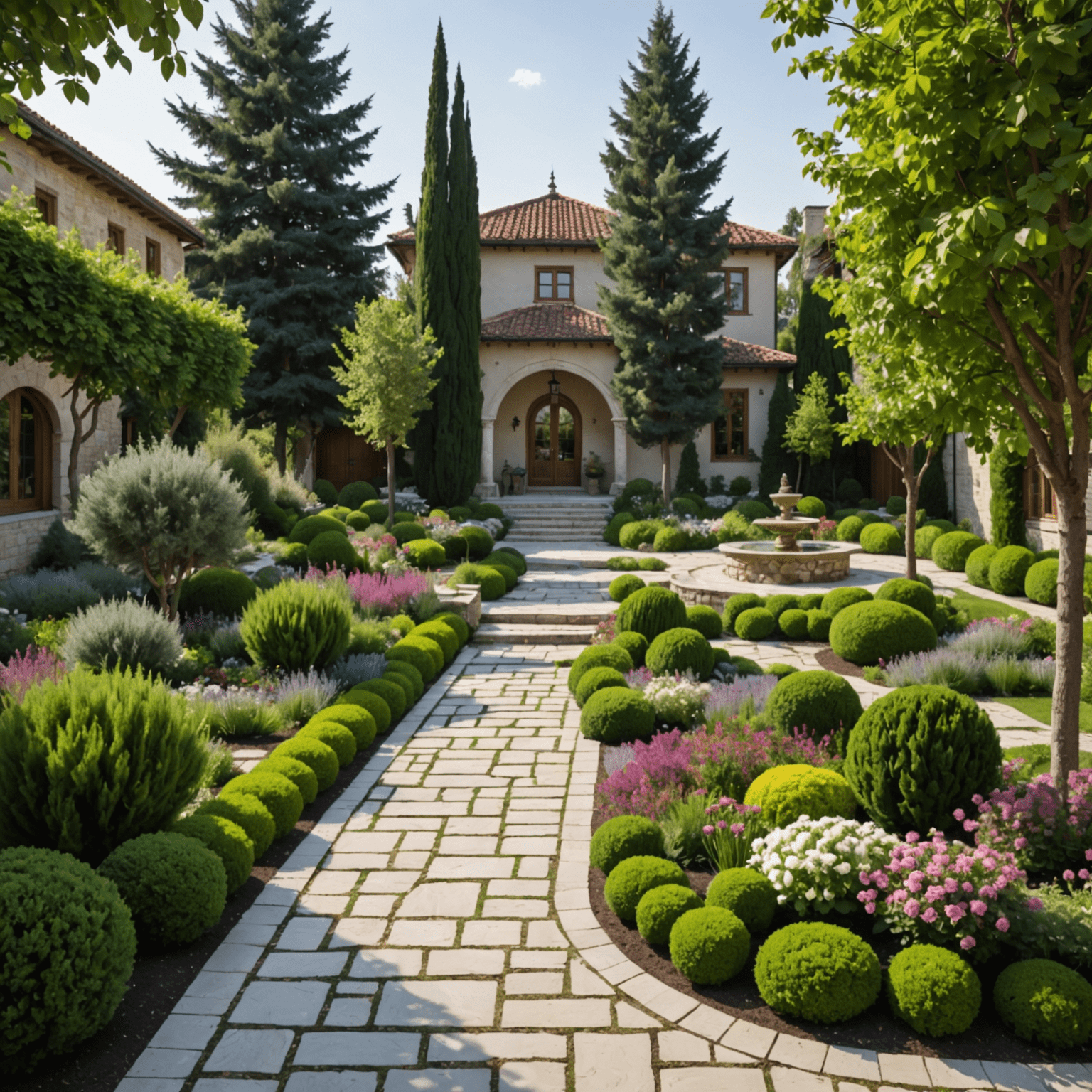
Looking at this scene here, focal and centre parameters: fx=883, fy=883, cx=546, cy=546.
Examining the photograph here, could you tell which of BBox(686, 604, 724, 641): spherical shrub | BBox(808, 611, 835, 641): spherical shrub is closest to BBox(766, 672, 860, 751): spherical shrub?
BBox(686, 604, 724, 641): spherical shrub

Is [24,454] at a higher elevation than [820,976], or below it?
higher

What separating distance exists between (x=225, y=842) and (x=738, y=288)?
83.6ft

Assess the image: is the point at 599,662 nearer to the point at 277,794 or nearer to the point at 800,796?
the point at 800,796

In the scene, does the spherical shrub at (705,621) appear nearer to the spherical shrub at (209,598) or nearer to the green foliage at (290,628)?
the green foliage at (290,628)

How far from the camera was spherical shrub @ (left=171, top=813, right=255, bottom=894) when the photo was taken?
4.45 m

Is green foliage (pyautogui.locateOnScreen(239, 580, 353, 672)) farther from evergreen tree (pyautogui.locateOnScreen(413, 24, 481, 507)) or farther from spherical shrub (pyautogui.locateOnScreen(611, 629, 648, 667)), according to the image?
evergreen tree (pyautogui.locateOnScreen(413, 24, 481, 507))

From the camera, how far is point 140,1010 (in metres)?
3.57

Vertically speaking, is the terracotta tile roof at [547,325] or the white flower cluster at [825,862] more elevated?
the terracotta tile roof at [547,325]

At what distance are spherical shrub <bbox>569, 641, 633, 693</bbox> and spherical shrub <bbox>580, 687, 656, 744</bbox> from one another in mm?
975

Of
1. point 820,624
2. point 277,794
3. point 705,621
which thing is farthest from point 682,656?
point 277,794

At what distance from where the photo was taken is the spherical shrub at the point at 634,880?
424 centimetres

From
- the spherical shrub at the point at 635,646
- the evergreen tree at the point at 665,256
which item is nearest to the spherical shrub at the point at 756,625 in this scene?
the spherical shrub at the point at 635,646

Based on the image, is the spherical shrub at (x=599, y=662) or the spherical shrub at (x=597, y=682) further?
the spherical shrub at (x=599, y=662)

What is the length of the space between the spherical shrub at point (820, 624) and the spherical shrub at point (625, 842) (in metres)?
6.18
